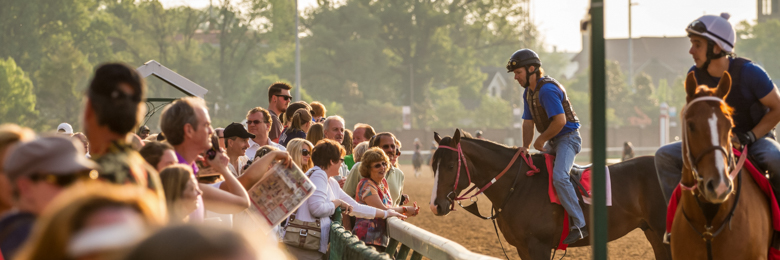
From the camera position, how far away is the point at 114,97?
2.62m

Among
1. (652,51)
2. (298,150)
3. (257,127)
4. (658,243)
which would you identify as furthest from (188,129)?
(652,51)

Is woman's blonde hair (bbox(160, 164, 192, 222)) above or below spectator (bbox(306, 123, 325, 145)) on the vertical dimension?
below

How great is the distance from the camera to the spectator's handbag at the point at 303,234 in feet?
18.7

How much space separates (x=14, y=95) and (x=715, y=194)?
166ft

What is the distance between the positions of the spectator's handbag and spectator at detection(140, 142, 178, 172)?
2.34 metres

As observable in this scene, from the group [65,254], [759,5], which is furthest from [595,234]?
[759,5]

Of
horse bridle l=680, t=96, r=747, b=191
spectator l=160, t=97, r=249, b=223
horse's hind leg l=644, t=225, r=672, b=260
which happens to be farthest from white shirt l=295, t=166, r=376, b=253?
horse's hind leg l=644, t=225, r=672, b=260

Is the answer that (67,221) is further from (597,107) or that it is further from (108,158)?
(597,107)

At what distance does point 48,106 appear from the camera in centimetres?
5538

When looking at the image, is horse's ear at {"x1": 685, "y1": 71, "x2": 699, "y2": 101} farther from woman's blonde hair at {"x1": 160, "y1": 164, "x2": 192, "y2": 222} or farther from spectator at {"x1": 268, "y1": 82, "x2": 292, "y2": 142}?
spectator at {"x1": 268, "y1": 82, "x2": 292, "y2": 142}

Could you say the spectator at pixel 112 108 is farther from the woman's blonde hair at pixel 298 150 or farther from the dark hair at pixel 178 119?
the woman's blonde hair at pixel 298 150

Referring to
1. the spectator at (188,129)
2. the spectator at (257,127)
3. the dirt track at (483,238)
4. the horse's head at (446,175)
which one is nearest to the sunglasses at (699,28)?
the horse's head at (446,175)

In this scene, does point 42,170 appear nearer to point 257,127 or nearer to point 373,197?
point 373,197

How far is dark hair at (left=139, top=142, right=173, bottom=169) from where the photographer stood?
340 cm
